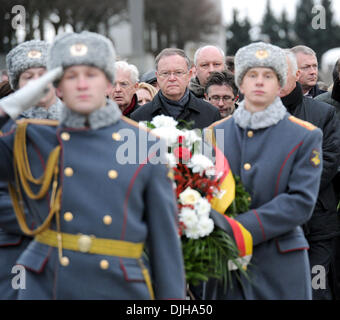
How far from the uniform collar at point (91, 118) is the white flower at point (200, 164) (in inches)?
35.6

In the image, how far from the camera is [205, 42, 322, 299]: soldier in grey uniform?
4.70 metres

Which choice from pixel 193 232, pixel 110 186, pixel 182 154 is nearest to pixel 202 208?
pixel 193 232

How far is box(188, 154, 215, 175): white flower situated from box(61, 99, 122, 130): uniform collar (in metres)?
0.91

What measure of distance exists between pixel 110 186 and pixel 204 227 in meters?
0.84

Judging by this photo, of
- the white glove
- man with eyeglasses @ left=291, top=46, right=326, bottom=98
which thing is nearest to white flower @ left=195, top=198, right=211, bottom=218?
the white glove

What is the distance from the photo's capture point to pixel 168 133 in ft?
15.4

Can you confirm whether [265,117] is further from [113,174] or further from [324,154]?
[324,154]

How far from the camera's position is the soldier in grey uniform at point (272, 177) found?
470 centimetres

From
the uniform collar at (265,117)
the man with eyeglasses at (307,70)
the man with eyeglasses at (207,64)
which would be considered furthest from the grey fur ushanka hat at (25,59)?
the man with eyeglasses at (307,70)

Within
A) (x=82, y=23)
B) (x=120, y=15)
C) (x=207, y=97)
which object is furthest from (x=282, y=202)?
(x=120, y=15)

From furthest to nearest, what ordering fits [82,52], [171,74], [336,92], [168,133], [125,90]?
1. [336,92]
2. [125,90]
3. [171,74]
4. [168,133]
5. [82,52]

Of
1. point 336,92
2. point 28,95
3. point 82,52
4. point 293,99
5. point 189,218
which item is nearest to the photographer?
point 28,95

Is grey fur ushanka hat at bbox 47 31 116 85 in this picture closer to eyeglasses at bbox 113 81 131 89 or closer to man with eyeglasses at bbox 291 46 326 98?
eyeglasses at bbox 113 81 131 89

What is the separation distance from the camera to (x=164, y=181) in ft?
12.6
